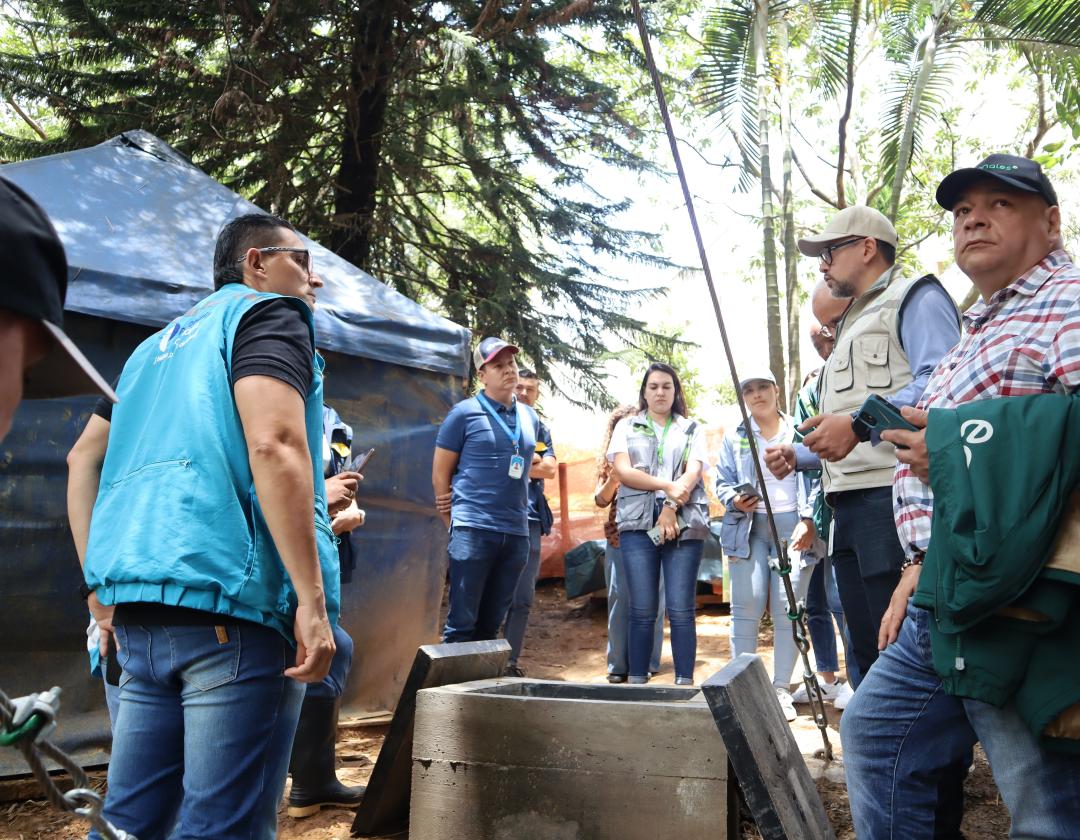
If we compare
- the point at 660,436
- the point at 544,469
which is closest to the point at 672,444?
the point at 660,436

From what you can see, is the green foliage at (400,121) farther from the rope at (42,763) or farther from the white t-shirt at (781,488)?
the rope at (42,763)

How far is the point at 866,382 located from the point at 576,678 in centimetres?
433

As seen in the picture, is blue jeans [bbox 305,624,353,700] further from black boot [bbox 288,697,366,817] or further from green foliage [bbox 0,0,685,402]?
green foliage [bbox 0,0,685,402]

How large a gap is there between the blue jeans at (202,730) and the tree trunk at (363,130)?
6.87 meters

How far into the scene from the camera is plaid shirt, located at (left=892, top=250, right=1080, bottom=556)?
202cm

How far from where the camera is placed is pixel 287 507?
205cm

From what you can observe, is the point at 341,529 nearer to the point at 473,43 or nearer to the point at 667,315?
the point at 473,43

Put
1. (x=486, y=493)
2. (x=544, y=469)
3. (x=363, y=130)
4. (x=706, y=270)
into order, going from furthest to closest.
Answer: (x=363, y=130) < (x=544, y=469) < (x=486, y=493) < (x=706, y=270)

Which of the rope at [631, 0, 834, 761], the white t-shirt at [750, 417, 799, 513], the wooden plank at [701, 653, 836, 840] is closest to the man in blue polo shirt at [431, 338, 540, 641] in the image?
the white t-shirt at [750, 417, 799, 513]

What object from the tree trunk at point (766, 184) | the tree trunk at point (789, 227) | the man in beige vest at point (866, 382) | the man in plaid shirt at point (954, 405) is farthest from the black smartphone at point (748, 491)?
the tree trunk at point (789, 227)

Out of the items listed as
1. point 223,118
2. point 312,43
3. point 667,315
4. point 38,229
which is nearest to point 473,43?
point 312,43

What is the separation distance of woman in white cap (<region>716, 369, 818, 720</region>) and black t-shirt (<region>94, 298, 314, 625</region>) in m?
3.80

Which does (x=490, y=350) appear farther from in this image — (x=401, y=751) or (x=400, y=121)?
(x=400, y=121)

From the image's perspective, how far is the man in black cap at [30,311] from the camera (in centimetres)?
94
